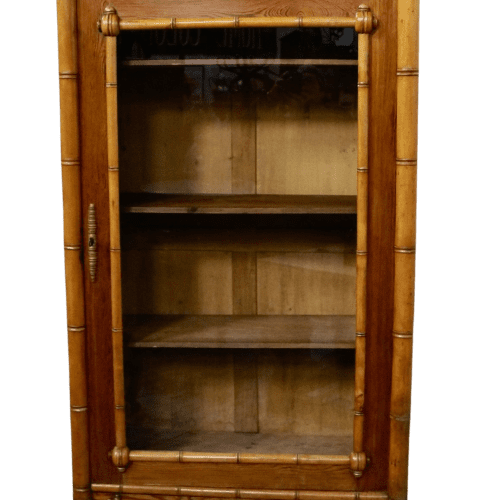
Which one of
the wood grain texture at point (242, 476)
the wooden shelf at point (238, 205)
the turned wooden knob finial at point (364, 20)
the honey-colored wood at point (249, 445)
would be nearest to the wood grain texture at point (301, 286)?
the wooden shelf at point (238, 205)

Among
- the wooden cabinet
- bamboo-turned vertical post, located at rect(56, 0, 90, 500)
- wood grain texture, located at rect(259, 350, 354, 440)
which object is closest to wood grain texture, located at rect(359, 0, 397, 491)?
the wooden cabinet

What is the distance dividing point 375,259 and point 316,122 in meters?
0.54

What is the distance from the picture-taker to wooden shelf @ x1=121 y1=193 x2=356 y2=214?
8.00 ft

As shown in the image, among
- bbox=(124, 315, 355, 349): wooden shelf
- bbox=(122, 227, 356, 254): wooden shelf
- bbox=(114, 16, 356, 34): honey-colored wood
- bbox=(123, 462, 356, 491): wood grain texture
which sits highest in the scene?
bbox=(114, 16, 356, 34): honey-colored wood

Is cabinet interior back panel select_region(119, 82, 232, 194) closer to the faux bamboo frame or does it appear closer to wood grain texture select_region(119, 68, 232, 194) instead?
wood grain texture select_region(119, 68, 232, 194)

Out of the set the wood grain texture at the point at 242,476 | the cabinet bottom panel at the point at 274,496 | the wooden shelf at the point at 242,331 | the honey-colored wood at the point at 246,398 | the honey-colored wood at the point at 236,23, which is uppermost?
the honey-colored wood at the point at 236,23

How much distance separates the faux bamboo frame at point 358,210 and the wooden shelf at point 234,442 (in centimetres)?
7

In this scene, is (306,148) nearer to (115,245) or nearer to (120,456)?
(115,245)

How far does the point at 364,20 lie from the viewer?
225 cm

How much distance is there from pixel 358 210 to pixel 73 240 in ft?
2.91

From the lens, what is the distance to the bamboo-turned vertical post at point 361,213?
2.26m

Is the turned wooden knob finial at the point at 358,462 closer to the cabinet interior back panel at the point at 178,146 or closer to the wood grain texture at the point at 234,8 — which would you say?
the cabinet interior back panel at the point at 178,146

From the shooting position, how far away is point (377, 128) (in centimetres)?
230

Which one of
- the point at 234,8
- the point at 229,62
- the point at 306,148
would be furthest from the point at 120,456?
the point at 234,8
